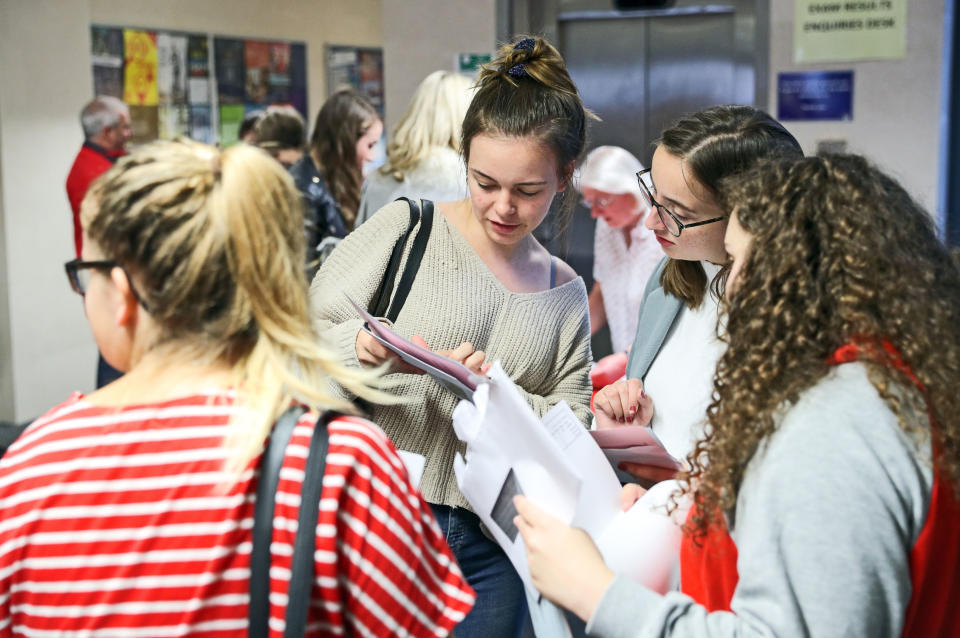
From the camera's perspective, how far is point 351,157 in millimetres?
4555

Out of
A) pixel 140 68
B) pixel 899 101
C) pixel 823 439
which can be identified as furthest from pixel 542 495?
pixel 140 68

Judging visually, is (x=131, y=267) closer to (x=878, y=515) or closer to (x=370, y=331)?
(x=370, y=331)

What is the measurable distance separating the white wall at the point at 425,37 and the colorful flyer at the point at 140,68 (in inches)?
86.5

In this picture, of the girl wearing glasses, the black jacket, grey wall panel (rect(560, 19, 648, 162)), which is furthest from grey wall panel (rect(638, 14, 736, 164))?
the girl wearing glasses

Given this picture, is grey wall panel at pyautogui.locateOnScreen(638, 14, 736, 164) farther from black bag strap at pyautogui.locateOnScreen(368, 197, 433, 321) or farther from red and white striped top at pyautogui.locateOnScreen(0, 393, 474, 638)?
red and white striped top at pyautogui.locateOnScreen(0, 393, 474, 638)

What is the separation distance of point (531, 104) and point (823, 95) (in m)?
2.76

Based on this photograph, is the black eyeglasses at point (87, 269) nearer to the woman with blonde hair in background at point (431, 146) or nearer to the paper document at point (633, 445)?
the paper document at point (633, 445)

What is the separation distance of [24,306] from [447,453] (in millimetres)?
4542

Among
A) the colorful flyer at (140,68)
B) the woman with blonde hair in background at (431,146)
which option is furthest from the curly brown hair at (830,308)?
the colorful flyer at (140,68)

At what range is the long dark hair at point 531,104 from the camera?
1.94m

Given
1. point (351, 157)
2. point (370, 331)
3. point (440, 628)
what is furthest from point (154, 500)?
point (351, 157)

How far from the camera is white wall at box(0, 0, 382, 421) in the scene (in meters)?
5.47

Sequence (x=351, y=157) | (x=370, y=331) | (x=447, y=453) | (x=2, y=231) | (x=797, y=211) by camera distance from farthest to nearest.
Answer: (x=2, y=231), (x=351, y=157), (x=447, y=453), (x=370, y=331), (x=797, y=211)

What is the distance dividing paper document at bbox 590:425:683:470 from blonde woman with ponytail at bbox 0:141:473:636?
0.54 metres
